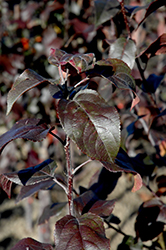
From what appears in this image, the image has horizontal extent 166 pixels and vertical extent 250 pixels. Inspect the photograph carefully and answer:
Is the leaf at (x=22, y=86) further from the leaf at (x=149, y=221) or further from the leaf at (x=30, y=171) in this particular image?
the leaf at (x=149, y=221)

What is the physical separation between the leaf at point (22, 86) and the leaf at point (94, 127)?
0.09m

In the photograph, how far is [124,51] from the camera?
Answer: 93cm

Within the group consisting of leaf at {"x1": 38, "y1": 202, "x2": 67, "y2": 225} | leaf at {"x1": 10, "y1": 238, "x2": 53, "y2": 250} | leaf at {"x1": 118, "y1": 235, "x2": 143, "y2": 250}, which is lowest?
leaf at {"x1": 118, "y1": 235, "x2": 143, "y2": 250}

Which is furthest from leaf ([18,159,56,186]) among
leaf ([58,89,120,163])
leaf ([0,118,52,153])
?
leaf ([58,89,120,163])

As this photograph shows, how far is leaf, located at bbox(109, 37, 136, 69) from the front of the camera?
0.91m

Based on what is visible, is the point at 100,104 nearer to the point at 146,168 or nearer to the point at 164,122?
the point at 146,168

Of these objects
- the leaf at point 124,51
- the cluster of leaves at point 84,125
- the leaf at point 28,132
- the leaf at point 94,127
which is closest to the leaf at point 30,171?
the cluster of leaves at point 84,125

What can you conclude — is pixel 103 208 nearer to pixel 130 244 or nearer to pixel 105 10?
pixel 130 244

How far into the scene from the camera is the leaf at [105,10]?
39.9 inches

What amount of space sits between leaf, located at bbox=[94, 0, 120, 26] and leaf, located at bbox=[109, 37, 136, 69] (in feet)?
0.45

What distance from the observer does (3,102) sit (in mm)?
2422

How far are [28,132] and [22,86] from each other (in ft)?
0.42

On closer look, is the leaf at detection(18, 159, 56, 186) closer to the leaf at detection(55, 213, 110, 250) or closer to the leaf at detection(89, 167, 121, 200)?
the leaf at detection(55, 213, 110, 250)

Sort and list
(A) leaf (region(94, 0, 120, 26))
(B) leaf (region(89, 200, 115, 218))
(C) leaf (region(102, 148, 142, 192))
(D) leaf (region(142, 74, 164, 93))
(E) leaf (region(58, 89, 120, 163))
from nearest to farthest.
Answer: (E) leaf (region(58, 89, 120, 163)) < (C) leaf (region(102, 148, 142, 192)) < (B) leaf (region(89, 200, 115, 218)) < (A) leaf (region(94, 0, 120, 26)) < (D) leaf (region(142, 74, 164, 93))
